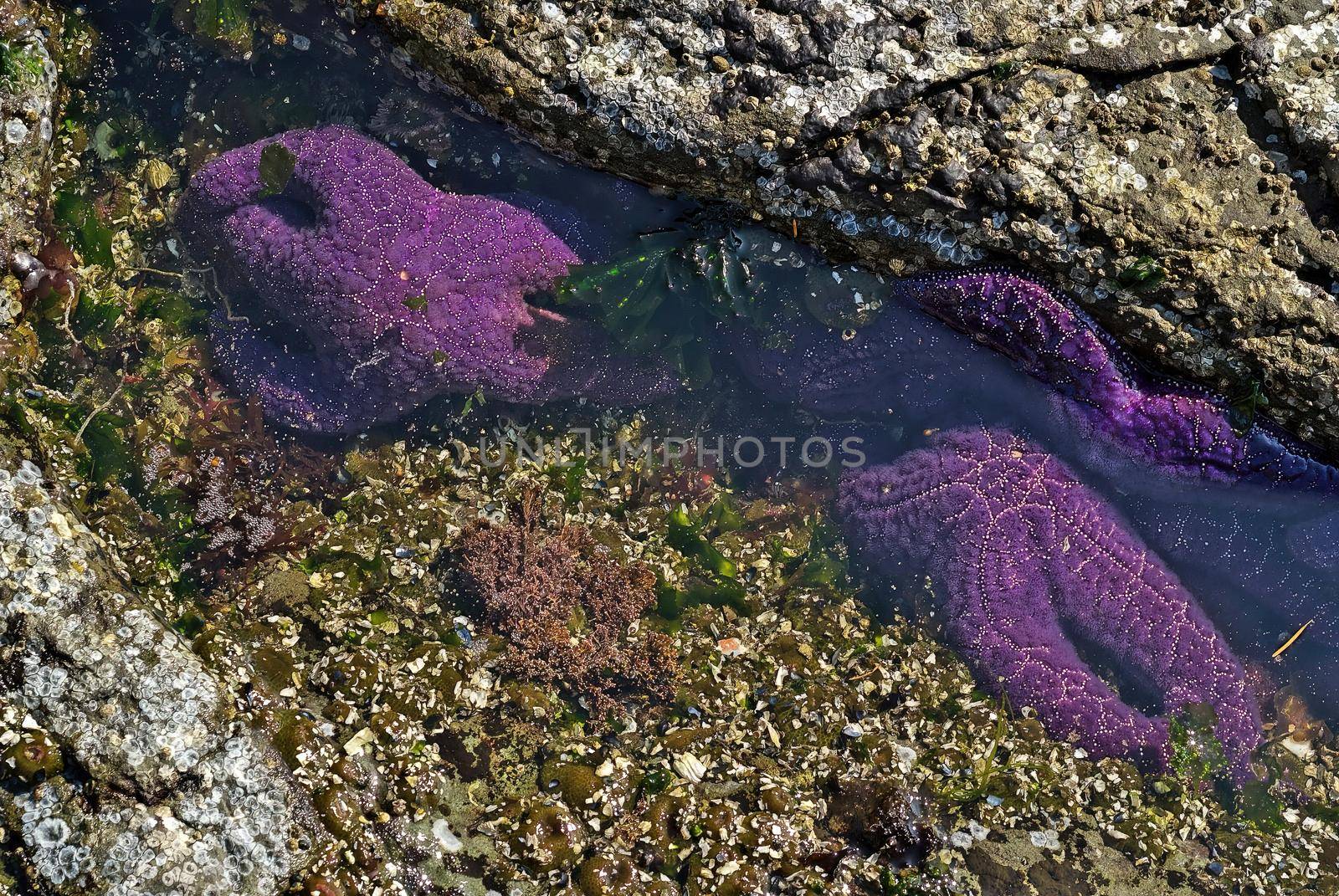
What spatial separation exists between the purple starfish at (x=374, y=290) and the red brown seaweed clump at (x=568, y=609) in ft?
2.79

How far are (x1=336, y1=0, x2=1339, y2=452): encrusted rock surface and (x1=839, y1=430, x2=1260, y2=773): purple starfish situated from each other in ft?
3.55

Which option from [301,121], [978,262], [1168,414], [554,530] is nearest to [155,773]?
[554,530]

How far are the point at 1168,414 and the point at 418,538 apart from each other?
4066 millimetres

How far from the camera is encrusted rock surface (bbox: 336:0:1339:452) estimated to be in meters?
4.08

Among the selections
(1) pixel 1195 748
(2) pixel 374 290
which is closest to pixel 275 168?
(2) pixel 374 290

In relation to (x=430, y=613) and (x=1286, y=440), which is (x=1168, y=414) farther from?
(x=430, y=613)

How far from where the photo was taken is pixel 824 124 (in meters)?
4.16

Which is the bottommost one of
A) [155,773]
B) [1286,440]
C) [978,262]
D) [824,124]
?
[155,773]

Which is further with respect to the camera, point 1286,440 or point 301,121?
point 301,121

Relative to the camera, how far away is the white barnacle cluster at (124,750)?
352cm

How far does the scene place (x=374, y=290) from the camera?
4680mm

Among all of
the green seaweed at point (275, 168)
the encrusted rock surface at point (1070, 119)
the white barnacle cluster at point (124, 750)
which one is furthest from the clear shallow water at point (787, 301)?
the white barnacle cluster at point (124, 750)

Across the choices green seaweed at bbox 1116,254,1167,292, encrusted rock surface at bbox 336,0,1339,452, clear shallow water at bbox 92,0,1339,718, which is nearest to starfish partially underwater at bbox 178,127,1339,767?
clear shallow water at bbox 92,0,1339,718

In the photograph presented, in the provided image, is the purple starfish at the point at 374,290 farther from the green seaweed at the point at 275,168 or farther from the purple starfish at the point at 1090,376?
the purple starfish at the point at 1090,376
